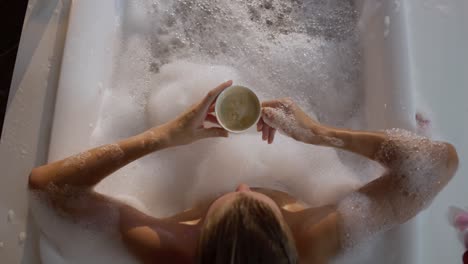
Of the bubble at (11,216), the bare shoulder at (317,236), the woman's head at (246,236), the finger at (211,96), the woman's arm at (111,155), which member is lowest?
the bubble at (11,216)

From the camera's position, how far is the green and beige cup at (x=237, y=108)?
3.27 ft

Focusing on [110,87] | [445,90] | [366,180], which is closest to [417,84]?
[445,90]

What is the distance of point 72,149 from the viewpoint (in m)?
1.08

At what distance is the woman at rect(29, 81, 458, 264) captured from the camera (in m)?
1.00

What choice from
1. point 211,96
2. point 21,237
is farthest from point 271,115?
A: point 21,237

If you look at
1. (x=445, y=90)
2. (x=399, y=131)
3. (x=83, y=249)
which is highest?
(x=445, y=90)

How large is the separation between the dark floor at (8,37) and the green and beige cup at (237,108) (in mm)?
915

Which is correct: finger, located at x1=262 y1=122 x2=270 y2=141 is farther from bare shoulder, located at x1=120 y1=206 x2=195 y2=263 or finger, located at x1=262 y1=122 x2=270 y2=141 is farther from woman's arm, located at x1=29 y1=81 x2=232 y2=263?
bare shoulder, located at x1=120 y1=206 x2=195 y2=263

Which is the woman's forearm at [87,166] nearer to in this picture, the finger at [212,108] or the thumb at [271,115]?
the finger at [212,108]

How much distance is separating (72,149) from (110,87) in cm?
27

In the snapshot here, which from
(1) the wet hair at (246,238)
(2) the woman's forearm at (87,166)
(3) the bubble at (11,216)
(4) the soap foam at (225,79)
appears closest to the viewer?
(1) the wet hair at (246,238)

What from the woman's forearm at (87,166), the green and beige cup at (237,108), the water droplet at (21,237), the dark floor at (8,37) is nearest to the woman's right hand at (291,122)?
the green and beige cup at (237,108)

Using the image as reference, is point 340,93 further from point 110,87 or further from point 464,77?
point 110,87

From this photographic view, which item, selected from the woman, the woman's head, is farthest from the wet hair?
the woman
